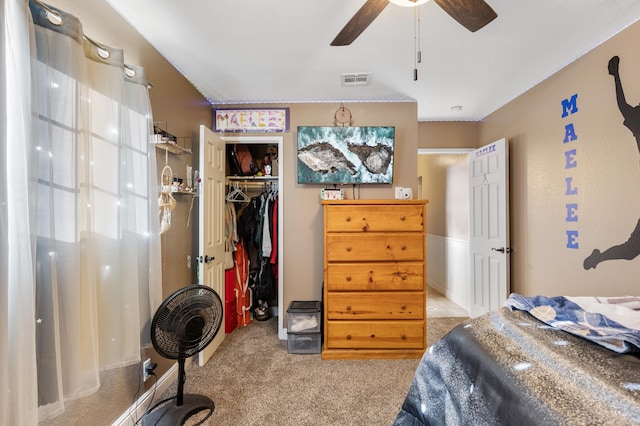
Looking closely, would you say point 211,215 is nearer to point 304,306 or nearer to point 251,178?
point 251,178

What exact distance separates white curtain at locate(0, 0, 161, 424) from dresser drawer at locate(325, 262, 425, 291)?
141 centimetres

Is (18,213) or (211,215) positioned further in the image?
(211,215)

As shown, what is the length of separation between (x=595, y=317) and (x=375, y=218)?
1457 mm

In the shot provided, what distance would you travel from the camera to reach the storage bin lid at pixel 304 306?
255 centimetres

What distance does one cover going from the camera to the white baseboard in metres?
1.57

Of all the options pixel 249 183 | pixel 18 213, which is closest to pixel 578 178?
pixel 249 183

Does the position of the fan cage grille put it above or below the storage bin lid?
above

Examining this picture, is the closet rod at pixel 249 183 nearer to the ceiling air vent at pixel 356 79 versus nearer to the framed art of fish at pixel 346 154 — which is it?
the framed art of fish at pixel 346 154

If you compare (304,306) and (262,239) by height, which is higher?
(262,239)

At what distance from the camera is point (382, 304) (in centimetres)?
239

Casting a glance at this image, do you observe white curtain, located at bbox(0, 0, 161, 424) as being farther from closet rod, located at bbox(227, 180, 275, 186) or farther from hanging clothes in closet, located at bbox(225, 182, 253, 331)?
closet rod, located at bbox(227, 180, 275, 186)

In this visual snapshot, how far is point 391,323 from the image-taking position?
7.85ft

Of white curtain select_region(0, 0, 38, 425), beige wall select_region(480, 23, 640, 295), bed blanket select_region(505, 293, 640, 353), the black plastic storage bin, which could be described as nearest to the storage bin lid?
the black plastic storage bin

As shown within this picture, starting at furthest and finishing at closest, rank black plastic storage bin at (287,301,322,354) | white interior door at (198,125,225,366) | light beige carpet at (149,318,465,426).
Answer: black plastic storage bin at (287,301,322,354) < white interior door at (198,125,225,366) < light beige carpet at (149,318,465,426)
